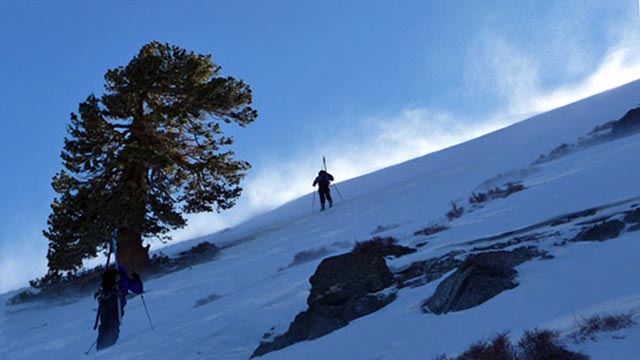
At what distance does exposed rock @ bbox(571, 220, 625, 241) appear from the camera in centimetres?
626

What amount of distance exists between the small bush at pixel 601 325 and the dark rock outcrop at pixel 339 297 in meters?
3.17

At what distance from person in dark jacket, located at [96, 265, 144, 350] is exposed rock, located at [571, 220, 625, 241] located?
8863mm

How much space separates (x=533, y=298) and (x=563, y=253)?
1673mm

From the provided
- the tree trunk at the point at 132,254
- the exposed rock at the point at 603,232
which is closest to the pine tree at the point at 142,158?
the tree trunk at the point at 132,254

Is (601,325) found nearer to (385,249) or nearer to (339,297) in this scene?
(339,297)

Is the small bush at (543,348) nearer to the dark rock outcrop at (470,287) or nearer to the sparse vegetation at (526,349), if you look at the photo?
the sparse vegetation at (526,349)

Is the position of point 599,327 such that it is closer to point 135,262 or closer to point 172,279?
point 172,279

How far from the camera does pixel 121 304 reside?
36.6ft

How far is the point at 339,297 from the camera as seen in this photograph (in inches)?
290

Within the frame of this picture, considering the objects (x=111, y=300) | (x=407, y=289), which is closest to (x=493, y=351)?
(x=407, y=289)

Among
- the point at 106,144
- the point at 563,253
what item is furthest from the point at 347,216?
→ the point at 563,253

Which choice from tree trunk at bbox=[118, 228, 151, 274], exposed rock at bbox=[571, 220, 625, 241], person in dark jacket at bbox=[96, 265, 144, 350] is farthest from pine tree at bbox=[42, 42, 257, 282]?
exposed rock at bbox=[571, 220, 625, 241]

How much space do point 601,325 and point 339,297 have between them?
4112 mm

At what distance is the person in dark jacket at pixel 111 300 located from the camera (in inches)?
410
